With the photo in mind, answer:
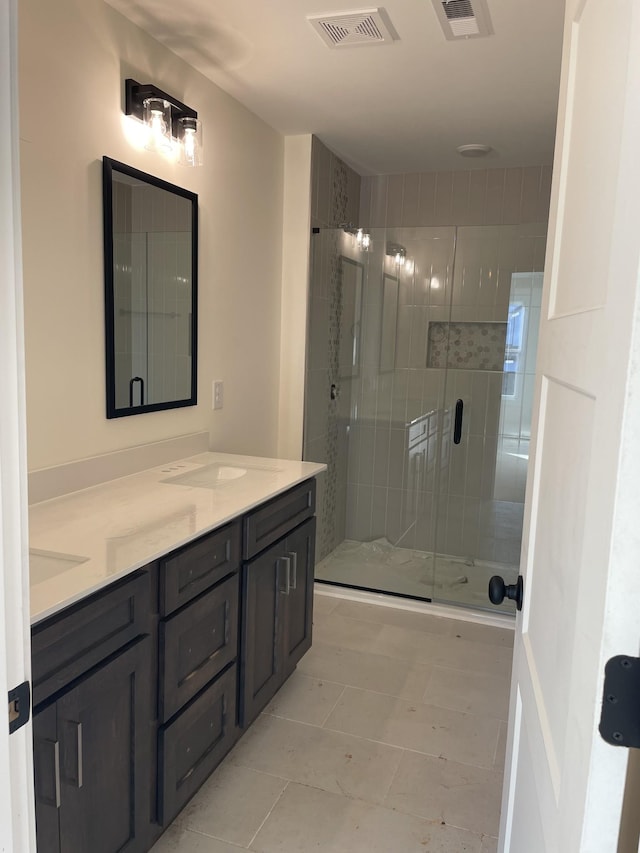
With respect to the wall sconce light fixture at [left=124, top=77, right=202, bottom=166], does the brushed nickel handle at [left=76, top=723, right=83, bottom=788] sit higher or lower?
lower

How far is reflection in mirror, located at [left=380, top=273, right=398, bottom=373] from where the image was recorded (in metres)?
3.72

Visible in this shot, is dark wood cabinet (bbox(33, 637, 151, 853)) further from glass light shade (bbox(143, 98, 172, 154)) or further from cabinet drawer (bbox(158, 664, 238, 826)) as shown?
glass light shade (bbox(143, 98, 172, 154))

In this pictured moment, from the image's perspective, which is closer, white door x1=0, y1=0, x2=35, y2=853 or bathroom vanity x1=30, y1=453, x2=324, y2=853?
white door x1=0, y1=0, x2=35, y2=853

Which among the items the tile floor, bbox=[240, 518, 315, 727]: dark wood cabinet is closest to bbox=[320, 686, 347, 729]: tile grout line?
the tile floor

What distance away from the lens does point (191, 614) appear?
1720 mm

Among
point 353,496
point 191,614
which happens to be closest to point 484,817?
point 191,614

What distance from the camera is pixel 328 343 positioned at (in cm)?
372

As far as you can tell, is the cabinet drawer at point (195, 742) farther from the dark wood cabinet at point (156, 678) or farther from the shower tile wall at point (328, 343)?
the shower tile wall at point (328, 343)

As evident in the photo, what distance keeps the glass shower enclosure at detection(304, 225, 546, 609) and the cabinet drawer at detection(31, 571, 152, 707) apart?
6.91 feet

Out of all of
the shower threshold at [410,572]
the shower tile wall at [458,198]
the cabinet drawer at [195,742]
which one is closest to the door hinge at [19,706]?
the cabinet drawer at [195,742]

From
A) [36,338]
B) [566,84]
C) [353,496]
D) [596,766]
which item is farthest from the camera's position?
[353,496]

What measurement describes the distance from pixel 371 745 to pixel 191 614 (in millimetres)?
965

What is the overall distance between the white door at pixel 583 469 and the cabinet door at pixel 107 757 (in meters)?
0.85

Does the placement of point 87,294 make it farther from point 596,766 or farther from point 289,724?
point 596,766
